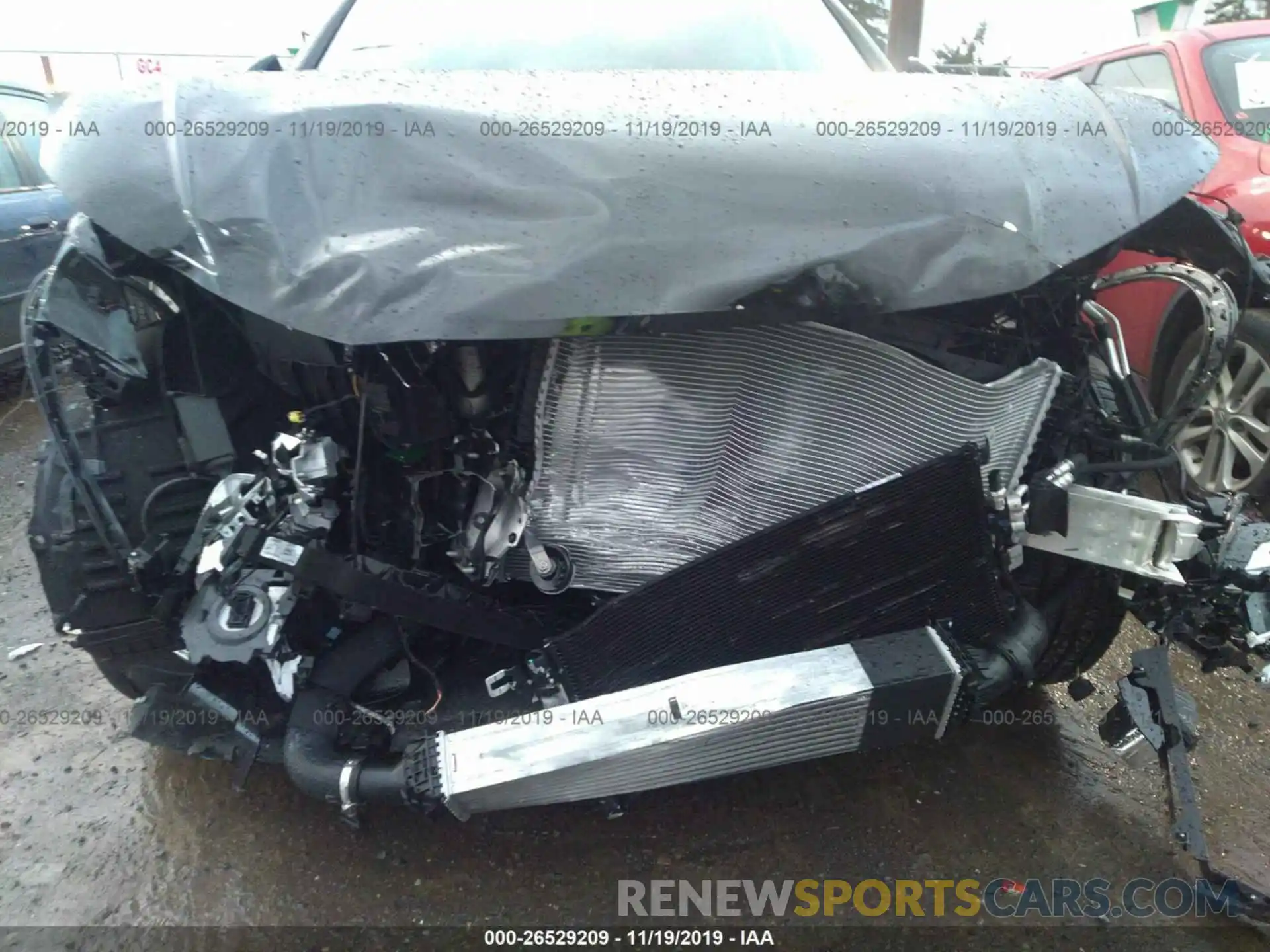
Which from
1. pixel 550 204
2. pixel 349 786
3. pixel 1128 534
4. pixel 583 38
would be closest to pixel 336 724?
pixel 349 786

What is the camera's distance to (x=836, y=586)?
5.77 feet

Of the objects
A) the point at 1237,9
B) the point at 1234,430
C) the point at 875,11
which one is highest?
the point at 1237,9

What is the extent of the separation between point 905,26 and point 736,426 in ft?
26.7

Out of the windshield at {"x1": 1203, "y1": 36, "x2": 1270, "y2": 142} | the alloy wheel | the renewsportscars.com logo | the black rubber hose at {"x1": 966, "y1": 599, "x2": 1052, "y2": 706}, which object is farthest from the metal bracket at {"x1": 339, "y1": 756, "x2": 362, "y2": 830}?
the windshield at {"x1": 1203, "y1": 36, "x2": 1270, "y2": 142}

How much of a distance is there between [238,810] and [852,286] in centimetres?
197

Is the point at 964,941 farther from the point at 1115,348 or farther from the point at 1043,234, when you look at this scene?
the point at 1043,234

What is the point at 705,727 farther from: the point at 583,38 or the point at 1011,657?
the point at 583,38

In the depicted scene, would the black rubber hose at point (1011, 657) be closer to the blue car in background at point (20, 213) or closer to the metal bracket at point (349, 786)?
the metal bracket at point (349, 786)

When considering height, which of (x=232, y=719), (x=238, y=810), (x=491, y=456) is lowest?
(x=238, y=810)

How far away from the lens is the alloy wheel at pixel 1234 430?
118 inches

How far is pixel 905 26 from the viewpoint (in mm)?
8250

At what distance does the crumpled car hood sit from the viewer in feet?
4.80

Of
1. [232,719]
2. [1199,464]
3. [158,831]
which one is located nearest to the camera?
[232,719]

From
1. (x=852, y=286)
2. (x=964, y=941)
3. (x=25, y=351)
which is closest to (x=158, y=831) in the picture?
(x=25, y=351)
